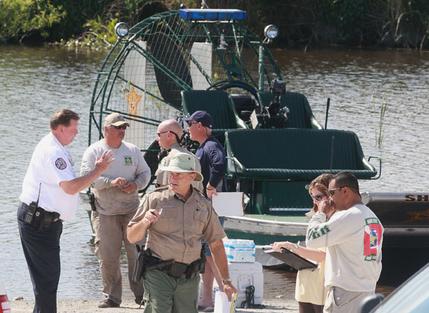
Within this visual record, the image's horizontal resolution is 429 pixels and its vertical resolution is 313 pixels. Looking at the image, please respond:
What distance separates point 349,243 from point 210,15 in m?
10.1

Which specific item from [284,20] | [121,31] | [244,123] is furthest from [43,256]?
[284,20]

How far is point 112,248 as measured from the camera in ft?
36.0

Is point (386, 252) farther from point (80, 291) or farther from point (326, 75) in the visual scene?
point (326, 75)

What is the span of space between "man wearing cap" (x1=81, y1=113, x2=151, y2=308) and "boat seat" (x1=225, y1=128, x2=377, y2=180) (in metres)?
4.21

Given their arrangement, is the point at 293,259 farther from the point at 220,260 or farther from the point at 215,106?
the point at 215,106

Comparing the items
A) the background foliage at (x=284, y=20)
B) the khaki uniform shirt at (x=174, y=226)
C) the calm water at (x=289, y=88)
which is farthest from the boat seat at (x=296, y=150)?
the background foliage at (x=284, y=20)

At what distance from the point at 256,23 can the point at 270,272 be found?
35465 mm

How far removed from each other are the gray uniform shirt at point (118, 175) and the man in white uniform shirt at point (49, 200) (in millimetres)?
1674

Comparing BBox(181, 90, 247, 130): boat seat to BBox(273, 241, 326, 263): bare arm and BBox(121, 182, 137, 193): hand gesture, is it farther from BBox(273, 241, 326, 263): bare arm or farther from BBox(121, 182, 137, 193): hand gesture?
BBox(273, 241, 326, 263): bare arm

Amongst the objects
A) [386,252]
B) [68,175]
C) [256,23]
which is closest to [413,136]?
[386,252]

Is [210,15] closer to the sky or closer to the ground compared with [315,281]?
closer to the sky

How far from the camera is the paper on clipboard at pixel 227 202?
11634mm

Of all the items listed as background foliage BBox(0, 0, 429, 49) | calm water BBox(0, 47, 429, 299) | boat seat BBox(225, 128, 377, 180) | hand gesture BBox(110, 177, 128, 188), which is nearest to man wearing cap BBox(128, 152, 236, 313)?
hand gesture BBox(110, 177, 128, 188)

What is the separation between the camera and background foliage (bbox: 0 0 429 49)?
49.1 metres
